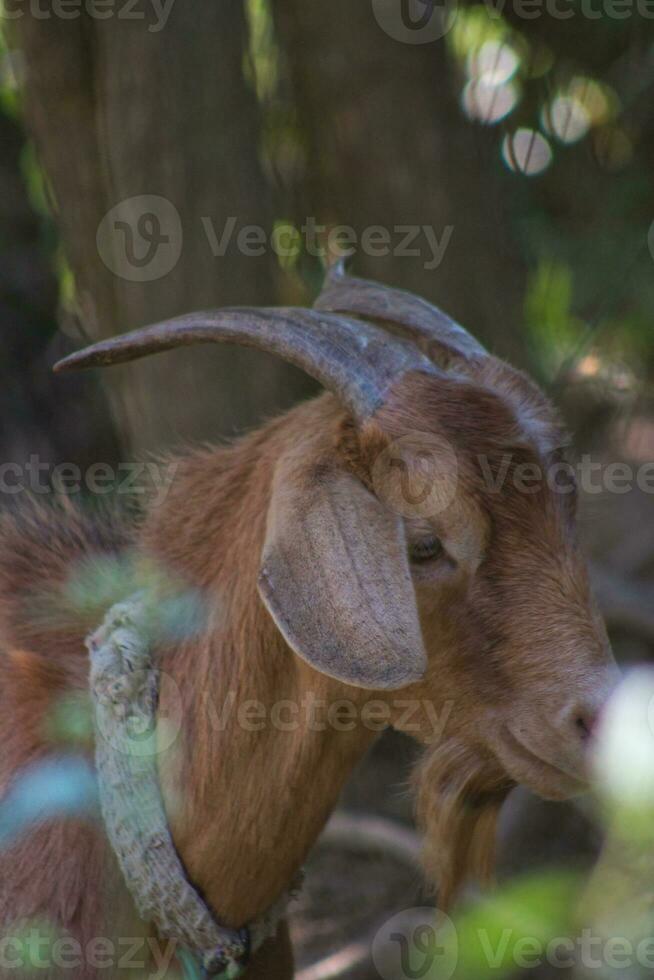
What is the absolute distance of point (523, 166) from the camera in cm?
541

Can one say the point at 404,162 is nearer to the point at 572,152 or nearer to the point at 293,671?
the point at 572,152

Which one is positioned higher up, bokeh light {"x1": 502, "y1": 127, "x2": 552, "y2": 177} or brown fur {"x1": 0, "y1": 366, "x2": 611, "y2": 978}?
bokeh light {"x1": 502, "y1": 127, "x2": 552, "y2": 177}

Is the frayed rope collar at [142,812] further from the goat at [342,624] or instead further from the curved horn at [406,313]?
the curved horn at [406,313]

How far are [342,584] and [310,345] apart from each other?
1.81 ft

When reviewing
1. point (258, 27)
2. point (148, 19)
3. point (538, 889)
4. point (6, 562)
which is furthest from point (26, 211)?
point (538, 889)

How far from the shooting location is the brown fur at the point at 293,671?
9.09 feet

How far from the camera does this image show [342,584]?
2.52m

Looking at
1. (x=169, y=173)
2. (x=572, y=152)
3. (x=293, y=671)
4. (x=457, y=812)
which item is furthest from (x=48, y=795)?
(x=572, y=152)

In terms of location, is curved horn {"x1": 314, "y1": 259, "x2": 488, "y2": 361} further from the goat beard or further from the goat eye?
the goat beard

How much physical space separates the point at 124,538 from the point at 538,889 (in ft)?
5.36

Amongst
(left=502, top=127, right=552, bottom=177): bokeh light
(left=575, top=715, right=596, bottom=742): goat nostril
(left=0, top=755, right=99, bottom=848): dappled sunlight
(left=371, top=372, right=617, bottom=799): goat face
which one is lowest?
(left=0, top=755, right=99, bottom=848): dappled sunlight

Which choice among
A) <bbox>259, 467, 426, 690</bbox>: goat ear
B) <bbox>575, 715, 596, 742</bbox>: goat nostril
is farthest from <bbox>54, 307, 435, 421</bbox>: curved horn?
Answer: <bbox>575, 715, 596, 742</bbox>: goat nostril

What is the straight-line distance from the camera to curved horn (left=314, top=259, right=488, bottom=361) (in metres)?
3.20

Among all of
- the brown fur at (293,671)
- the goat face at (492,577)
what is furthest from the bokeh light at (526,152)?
the goat face at (492,577)
